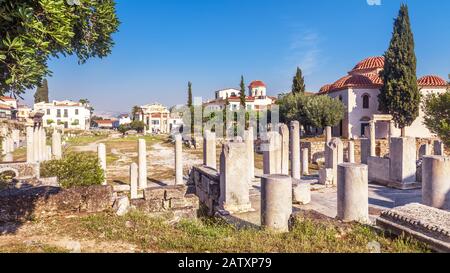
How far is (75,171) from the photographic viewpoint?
1293 centimetres

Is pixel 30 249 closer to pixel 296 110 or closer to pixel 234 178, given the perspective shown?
pixel 234 178

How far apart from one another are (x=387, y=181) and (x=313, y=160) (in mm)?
12508

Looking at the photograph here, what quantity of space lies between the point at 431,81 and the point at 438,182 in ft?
115

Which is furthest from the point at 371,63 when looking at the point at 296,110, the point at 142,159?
the point at 142,159

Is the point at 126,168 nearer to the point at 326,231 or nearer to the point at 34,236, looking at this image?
the point at 34,236

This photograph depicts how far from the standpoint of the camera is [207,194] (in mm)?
11820

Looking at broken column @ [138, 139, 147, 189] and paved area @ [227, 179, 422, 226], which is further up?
broken column @ [138, 139, 147, 189]

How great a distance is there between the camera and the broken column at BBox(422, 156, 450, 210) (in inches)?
321

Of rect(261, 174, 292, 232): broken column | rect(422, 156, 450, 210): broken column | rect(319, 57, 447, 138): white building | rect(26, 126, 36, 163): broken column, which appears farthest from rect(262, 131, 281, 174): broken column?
rect(319, 57, 447, 138): white building

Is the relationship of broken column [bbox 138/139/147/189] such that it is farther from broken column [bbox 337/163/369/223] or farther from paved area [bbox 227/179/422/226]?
broken column [bbox 337/163/369/223]

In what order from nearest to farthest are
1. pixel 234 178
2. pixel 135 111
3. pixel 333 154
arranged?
pixel 234 178 < pixel 333 154 < pixel 135 111

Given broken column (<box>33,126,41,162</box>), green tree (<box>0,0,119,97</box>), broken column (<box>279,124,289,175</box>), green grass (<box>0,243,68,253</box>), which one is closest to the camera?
green tree (<box>0,0,119,97</box>)

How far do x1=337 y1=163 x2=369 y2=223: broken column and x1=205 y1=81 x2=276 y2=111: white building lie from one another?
43.8 meters
